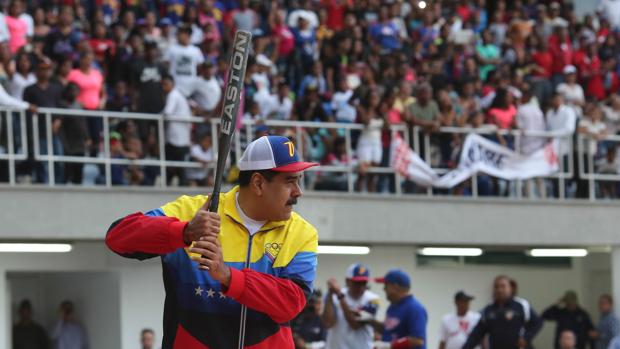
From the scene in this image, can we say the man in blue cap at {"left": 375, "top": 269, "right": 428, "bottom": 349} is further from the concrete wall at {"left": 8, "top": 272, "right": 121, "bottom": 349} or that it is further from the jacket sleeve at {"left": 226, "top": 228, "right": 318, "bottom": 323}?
the concrete wall at {"left": 8, "top": 272, "right": 121, "bottom": 349}

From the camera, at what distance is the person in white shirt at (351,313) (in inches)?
512

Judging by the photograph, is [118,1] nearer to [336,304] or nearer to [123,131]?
[123,131]

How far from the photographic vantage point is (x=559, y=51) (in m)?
22.6

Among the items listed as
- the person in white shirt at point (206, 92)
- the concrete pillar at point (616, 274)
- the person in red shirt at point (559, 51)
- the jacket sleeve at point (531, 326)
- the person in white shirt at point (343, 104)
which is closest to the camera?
the jacket sleeve at point (531, 326)

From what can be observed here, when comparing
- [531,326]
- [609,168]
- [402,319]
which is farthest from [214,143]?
[609,168]

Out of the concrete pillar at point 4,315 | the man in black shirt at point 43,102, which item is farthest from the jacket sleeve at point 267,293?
the concrete pillar at point 4,315

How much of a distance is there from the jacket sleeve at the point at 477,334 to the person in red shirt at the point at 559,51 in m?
8.24

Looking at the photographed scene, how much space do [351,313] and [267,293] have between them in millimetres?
7641

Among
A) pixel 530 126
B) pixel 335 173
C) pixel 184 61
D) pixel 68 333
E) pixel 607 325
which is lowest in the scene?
pixel 607 325

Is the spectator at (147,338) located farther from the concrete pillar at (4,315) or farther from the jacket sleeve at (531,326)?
the jacket sleeve at (531,326)

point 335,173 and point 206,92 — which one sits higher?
point 206,92

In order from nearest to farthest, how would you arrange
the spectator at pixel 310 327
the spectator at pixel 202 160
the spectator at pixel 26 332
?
the spectator at pixel 310 327 < the spectator at pixel 202 160 < the spectator at pixel 26 332

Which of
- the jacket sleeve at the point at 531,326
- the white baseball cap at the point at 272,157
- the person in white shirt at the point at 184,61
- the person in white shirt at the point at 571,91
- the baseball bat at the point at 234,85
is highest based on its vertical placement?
the person in white shirt at the point at 184,61

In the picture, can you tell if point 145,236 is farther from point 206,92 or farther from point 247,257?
point 206,92
